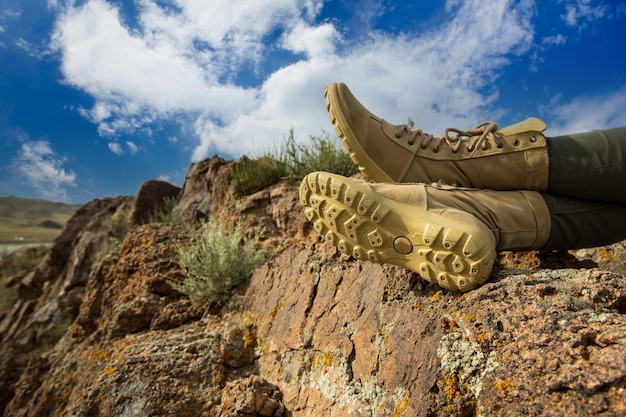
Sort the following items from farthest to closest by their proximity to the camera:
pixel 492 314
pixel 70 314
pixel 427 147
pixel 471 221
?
1. pixel 70 314
2. pixel 427 147
3. pixel 471 221
4. pixel 492 314

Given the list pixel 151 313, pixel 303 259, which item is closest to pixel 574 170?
pixel 303 259

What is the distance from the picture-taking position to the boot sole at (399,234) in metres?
1.66

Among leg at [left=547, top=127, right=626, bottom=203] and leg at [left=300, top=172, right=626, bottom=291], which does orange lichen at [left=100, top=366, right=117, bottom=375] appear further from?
leg at [left=547, top=127, right=626, bottom=203]

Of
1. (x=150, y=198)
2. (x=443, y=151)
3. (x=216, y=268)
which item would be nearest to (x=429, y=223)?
(x=443, y=151)

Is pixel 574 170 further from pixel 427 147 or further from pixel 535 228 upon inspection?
pixel 427 147

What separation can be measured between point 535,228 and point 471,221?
0.41 metres

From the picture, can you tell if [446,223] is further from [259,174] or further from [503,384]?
[259,174]

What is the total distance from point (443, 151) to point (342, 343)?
1.10 m

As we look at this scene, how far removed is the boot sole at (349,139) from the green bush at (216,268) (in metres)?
1.78

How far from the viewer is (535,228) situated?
189 cm

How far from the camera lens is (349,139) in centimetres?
219

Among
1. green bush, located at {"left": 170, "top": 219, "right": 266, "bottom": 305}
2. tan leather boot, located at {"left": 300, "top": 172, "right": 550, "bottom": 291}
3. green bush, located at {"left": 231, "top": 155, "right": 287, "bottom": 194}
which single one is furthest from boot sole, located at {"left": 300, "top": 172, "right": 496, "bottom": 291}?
green bush, located at {"left": 231, "top": 155, "right": 287, "bottom": 194}

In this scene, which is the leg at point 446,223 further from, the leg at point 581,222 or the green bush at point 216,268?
the green bush at point 216,268

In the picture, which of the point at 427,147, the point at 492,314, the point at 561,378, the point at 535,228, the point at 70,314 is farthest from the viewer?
the point at 70,314
